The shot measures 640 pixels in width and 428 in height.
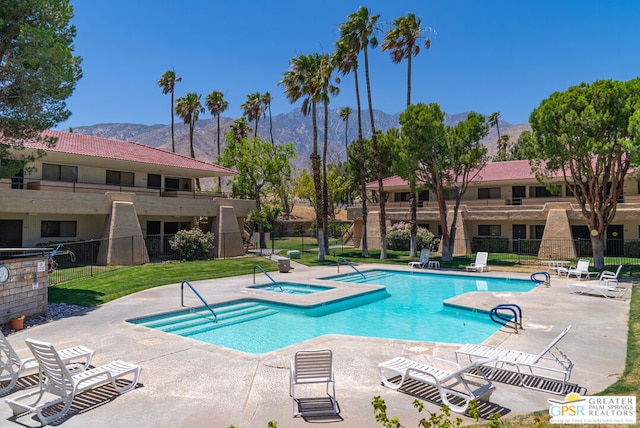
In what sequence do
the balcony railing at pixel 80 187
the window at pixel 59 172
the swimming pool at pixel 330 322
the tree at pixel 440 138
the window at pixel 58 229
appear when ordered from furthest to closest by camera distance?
the tree at pixel 440 138
the window at pixel 58 229
the window at pixel 59 172
the balcony railing at pixel 80 187
the swimming pool at pixel 330 322

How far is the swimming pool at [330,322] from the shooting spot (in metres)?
12.9

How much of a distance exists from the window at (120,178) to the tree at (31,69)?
15.2 metres

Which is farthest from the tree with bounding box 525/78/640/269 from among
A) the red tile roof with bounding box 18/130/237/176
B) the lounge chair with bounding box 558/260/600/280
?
the red tile roof with bounding box 18/130/237/176

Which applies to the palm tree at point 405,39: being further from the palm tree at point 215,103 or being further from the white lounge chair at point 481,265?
the palm tree at point 215,103

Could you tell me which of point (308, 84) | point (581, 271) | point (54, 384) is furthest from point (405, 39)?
point (54, 384)

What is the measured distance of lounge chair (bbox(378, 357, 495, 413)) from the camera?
677 centimetres

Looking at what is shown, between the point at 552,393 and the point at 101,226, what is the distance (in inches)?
1170

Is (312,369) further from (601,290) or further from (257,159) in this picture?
(257,159)

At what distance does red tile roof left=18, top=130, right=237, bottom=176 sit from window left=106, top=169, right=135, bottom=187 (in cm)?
158

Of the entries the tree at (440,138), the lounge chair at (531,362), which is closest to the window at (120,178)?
the tree at (440,138)

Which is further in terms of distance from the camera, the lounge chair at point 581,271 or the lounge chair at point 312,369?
the lounge chair at point 581,271

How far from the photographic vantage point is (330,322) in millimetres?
14992

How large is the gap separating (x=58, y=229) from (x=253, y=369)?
2519 cm

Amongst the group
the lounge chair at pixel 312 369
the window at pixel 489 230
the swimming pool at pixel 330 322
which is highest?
the window at pixel 489 230
